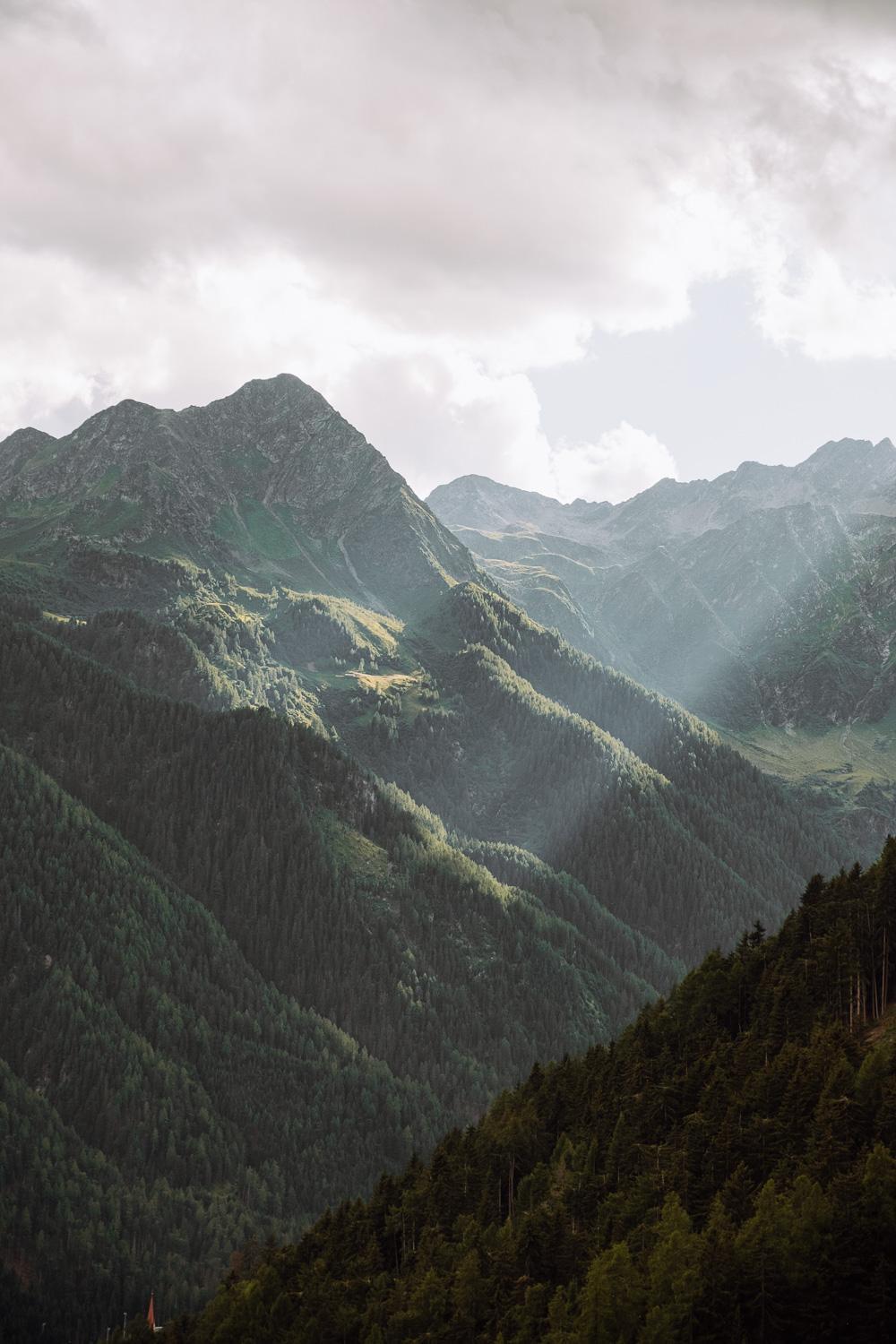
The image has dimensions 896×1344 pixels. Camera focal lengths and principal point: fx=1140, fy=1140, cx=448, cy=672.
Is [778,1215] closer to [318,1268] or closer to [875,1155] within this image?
[875,1155]

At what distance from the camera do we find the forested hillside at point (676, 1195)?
250 feet

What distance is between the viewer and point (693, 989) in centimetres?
13275

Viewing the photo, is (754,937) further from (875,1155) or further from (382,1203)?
(875,1155)

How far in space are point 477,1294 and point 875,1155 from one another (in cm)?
3796

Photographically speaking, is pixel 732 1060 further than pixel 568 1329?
Yes

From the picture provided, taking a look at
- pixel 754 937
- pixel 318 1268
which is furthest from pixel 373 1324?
pixel 754 937

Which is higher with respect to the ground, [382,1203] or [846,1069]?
[846,1069]

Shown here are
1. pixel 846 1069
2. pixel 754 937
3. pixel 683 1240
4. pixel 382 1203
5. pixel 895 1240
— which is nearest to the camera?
pixel 895 1240

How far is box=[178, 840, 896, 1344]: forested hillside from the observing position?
7619 cm

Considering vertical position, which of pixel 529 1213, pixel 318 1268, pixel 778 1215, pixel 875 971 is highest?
pixel 875 971

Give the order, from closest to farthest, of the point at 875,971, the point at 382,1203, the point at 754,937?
the point at 875,971 → the point at 382,1203 → the point at 754,937

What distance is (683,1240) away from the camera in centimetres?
8169

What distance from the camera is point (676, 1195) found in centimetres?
8988

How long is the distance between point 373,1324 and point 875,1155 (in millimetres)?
48816
